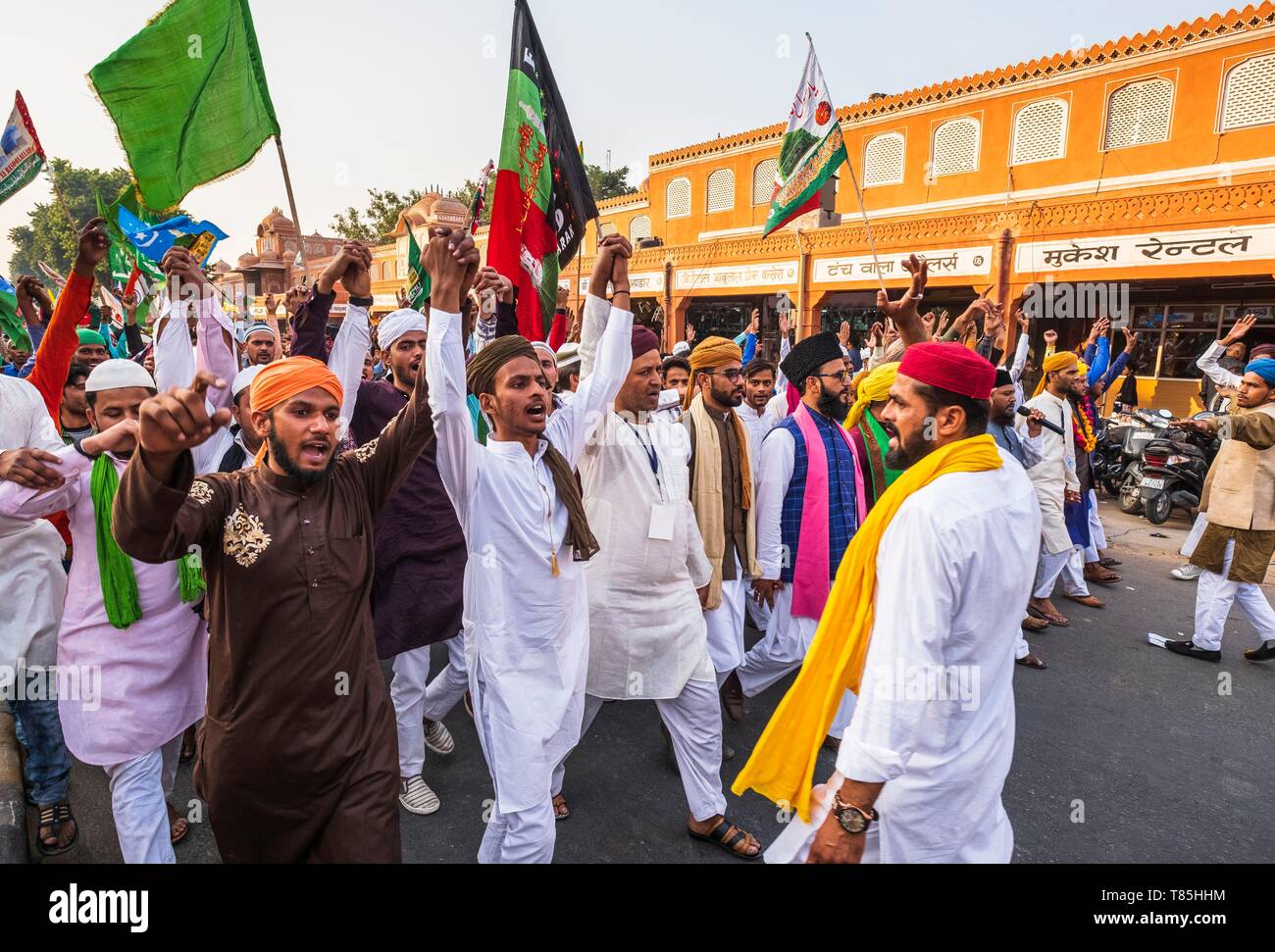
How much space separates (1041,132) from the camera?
54.5ft

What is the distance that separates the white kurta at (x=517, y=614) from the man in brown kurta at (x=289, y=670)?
1.29 feet

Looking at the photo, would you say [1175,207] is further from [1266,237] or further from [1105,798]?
[1105,798]

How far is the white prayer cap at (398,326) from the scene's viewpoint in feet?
11.7

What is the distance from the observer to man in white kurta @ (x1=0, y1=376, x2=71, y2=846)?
2.77 metres

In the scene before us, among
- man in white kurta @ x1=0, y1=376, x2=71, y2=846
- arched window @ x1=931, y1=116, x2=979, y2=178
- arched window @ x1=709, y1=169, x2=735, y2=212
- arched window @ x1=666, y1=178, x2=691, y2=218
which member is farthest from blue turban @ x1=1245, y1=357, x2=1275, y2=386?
arched window @ x1=666, y1=178, x2=691, y2=218

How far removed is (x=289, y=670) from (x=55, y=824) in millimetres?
1956

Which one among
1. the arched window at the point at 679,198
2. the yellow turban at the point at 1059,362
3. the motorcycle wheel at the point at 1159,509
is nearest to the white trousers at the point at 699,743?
the yellow turban at the point at 1059,362

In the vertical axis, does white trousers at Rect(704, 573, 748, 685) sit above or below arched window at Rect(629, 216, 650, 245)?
below

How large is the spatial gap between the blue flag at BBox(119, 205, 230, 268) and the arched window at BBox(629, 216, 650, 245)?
69.6 ft

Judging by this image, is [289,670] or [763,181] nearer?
[289,670]

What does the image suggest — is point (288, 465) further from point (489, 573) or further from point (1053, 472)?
point (1053, 472)

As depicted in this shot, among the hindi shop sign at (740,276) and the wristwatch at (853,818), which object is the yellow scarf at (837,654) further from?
the hindi shop sign at (740,276)

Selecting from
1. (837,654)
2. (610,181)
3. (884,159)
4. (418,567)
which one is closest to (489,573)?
(418,567)

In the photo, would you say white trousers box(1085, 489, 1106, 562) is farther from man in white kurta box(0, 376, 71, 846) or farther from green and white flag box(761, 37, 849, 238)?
man in white kurta box(0, 376, 71, 846)
